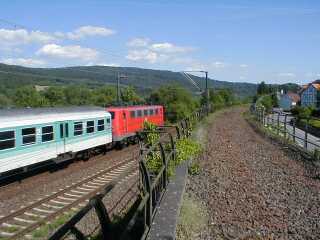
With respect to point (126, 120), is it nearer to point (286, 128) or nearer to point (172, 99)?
point (286, 128)

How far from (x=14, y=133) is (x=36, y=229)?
19.0 feet

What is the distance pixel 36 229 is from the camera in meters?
10.6

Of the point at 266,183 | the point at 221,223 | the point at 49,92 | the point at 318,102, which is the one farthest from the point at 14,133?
the point at 318,102

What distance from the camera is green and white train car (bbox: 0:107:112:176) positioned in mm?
15281

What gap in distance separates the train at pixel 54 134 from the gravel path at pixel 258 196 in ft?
21.9

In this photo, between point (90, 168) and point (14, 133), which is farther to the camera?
point (90, 168)

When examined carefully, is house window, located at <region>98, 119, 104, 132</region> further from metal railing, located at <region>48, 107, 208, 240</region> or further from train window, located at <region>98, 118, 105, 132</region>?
metal railing, located at <region>48, 107, 208, 240</region>

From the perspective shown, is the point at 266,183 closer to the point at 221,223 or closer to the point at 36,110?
the point at 221,223

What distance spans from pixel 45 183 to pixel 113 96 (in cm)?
7749

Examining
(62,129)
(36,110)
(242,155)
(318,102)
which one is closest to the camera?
(242,155)

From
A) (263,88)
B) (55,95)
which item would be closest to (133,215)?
(55,95)

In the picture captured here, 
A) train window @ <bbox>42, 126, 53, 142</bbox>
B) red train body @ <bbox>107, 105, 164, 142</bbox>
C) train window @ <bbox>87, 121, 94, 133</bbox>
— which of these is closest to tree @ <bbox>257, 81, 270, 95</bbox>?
red train body @ <bbox>107, 105, 164, 142</bbox>

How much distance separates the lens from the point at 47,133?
17938mm

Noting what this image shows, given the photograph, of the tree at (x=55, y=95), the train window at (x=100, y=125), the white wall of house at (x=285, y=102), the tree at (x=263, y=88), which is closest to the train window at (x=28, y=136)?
the train window at (x=100, y=125)
